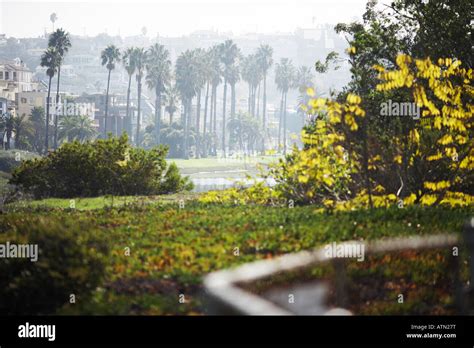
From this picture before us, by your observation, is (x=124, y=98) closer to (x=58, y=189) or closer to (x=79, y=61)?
(x=79, y=61)

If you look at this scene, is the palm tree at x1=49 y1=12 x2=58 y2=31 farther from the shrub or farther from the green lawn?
the green lawn

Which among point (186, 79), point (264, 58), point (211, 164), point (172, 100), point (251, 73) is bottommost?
point (211, 164)

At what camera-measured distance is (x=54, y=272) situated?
8.16 metres

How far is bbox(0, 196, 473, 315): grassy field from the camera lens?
833 centimetres

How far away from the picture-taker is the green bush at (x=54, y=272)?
8.23 metres

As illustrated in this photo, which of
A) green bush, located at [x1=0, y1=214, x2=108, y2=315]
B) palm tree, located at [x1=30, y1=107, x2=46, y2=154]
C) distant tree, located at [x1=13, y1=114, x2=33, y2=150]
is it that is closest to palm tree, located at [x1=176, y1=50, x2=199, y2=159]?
palm tree, located at [x1=30, y1=107, x2=46, y2=154]

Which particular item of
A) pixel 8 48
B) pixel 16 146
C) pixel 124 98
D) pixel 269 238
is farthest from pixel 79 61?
pixel 269 238

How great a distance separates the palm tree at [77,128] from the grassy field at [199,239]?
15451mm

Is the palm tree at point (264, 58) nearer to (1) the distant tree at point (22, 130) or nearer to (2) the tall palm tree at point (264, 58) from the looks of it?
(2) the tall palm tree at point (264, 58)

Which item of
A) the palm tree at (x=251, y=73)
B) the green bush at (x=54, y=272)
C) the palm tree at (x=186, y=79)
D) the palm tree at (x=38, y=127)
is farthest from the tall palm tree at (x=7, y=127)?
the green bush at (x=54, y=272)

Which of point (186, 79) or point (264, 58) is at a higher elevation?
point (264, 58)

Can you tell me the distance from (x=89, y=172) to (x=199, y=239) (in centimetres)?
867

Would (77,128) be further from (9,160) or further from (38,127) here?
(9,160)

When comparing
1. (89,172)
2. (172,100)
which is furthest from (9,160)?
(172,100)
